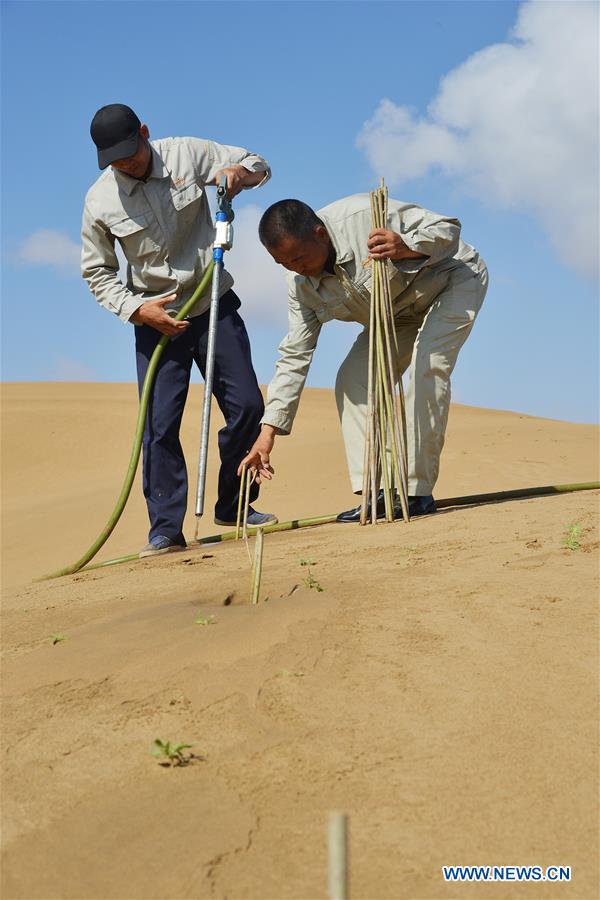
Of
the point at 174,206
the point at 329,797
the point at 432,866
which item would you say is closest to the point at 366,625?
the point at 329,797

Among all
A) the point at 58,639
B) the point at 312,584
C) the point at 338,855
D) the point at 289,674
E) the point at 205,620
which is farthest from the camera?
the point at 312,584

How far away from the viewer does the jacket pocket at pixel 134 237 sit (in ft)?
13.8

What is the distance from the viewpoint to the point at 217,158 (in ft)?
14.5

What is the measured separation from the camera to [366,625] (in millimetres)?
2283

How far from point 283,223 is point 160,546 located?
148 centimetres

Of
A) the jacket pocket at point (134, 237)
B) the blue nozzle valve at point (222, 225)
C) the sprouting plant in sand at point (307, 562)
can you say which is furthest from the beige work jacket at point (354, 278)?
the sprouting plant in sand at point (307, 562)

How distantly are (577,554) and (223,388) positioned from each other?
202cm

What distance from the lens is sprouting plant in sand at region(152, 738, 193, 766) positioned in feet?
5.53

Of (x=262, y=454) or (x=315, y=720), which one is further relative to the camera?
(x=262, y=454)

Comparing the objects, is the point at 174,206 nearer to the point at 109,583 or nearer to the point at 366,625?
the point at 109,583

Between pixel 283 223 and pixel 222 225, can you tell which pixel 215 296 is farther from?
pixel 283 223

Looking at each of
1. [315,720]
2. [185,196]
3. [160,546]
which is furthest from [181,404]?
[315,720]

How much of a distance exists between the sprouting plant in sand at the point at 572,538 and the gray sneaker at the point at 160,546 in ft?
5.89

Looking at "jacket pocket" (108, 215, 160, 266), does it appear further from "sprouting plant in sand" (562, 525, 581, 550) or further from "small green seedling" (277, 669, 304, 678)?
"small green seedling" (277, 669, 304, 678)
